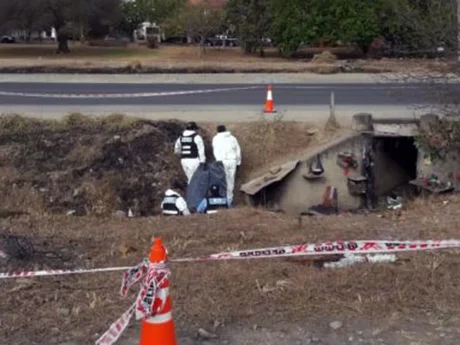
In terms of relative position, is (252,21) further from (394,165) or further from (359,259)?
(359,259)

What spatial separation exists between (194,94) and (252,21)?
83.2 feet

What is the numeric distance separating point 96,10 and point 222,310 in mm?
51198

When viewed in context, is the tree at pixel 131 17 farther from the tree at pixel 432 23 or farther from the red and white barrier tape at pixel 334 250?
the red and white barrier tape at pixel 334 250

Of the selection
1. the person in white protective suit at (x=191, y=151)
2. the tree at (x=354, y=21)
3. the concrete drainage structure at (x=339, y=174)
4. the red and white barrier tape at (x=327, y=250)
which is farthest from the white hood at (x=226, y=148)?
the tree at (x=354, y=21)

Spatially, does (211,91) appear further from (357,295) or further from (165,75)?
(357,295)

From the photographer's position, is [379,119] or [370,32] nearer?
[379,119]

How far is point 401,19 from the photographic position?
1303cm

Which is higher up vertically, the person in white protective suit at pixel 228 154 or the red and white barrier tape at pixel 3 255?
the red and white barrier tape at pixel 3 255

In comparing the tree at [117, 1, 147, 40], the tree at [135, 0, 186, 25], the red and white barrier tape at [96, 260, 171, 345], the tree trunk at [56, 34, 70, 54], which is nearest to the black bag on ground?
the red and white barrier tape at [96, 260, 171, 345]

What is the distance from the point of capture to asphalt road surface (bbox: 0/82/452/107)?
21.8 m

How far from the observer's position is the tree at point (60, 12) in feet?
170

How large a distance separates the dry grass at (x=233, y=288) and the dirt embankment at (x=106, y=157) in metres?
8.48

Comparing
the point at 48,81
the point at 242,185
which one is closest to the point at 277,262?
the point at 242,185

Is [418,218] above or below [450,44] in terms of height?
below
